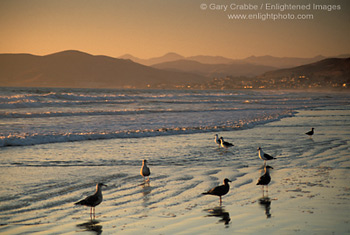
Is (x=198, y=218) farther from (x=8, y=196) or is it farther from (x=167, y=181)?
(x=8, y=196)

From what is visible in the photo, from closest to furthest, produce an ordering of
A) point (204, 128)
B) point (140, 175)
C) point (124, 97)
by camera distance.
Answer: point (140, 175), point (204, 128), point (124, 97)

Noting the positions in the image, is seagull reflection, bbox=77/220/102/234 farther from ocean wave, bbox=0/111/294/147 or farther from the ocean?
ocean wave, bbox=0/111/294/147

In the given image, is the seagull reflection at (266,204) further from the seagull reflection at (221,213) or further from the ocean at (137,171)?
the seagull reflection at (221,213)

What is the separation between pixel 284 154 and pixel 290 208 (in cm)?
715

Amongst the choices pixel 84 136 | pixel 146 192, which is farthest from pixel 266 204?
pixel 84 136

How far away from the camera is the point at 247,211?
7520 mm

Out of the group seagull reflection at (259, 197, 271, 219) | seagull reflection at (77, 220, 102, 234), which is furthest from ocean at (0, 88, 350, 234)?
seagull reflection at (259, 197, 271, 219)

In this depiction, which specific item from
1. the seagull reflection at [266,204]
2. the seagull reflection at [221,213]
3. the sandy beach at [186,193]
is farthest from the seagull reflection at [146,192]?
the seagull reflection at [266,204]

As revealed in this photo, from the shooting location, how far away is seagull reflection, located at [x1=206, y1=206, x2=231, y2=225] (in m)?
6.99

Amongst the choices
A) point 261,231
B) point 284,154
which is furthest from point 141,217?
point 284,154

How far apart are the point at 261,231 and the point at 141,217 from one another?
2.09 metres

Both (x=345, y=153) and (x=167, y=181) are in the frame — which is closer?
(x=167, y=181)

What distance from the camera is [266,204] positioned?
795cm

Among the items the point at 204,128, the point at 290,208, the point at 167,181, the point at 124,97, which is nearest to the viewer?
the point at 290,208
